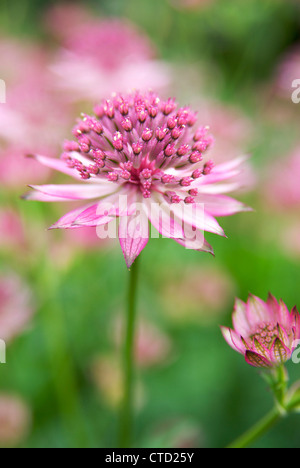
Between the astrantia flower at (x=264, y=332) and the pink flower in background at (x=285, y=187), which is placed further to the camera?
the pink flower in background at (x=285, y=187)

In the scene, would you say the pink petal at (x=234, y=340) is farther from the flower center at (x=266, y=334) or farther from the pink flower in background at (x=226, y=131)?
the pink flower in background at (x=226, y=131)

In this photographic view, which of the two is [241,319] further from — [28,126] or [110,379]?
[28,126]

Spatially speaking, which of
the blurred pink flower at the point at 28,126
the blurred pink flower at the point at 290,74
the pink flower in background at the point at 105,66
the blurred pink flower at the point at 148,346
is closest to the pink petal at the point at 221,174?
the blurred pink flower at the point at 28,126

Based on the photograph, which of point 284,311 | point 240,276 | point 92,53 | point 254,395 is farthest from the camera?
point 240,276

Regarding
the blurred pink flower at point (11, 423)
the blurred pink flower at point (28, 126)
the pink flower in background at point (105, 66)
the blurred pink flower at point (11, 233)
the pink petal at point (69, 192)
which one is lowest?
the blurred pink flower at point (11, 423)

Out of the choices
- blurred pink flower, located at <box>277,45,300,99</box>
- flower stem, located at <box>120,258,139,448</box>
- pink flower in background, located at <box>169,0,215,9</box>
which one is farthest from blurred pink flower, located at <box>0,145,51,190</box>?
blurred pink flower, located at <box>277,45,300,99</box>

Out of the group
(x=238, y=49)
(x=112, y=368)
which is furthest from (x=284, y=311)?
(x=238, y=49)
